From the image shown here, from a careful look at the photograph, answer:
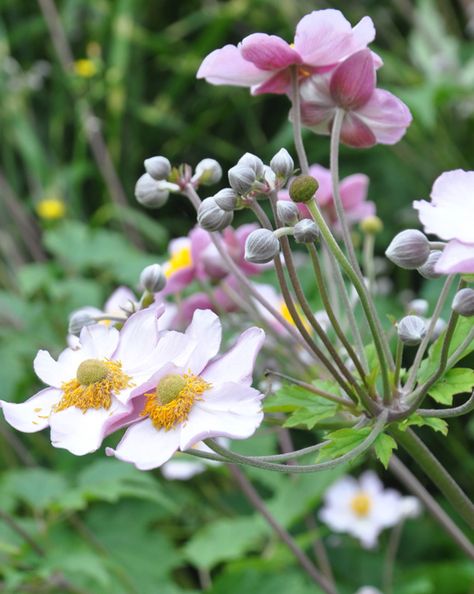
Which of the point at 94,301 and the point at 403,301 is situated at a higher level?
the point at 94,301

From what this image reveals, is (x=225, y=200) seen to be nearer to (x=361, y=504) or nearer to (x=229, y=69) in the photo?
(x=229, y=69)

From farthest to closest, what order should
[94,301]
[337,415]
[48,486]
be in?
[94,301], [48,486], [337,415]

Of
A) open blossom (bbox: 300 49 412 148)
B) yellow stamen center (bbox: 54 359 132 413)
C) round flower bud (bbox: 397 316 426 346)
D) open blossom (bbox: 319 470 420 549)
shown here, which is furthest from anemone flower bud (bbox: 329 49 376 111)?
open blossom (bbox: 319 470 420 549)

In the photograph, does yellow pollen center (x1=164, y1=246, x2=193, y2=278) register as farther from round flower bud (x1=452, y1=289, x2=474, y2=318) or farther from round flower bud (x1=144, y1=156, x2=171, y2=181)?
round flower bud (x1=452, y1=289, x2=474, y2=318)

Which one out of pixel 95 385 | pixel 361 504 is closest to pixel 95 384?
pixel 95 385

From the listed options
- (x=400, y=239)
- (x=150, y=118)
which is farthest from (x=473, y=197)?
(x=150, y=118)

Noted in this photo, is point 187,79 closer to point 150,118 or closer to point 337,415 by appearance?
point 150,118
